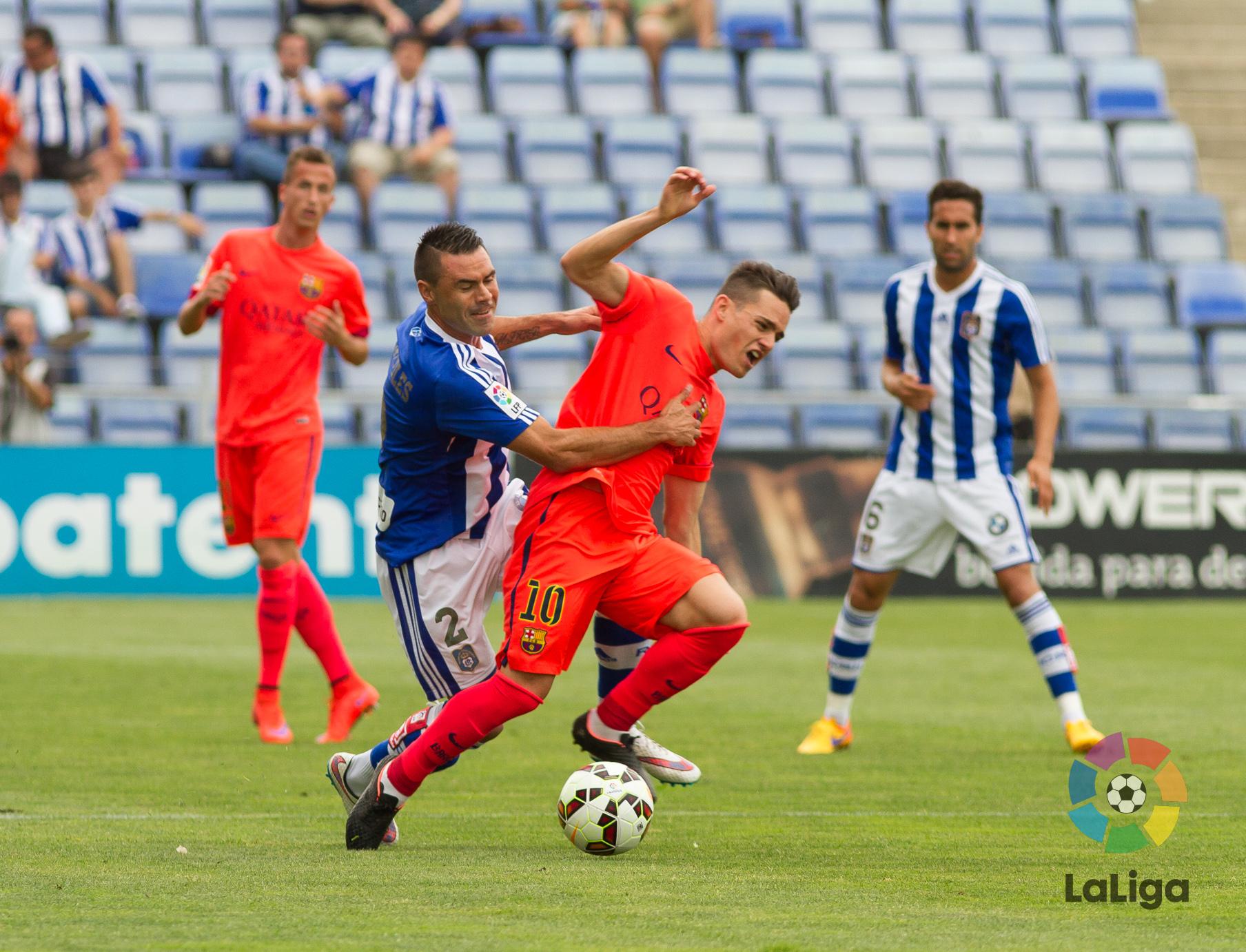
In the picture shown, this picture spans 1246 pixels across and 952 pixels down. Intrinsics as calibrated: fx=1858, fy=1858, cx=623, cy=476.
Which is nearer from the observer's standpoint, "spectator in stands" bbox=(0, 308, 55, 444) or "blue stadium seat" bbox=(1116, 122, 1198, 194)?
"spectator in stands" bbox=(0, 308, 55, 444)

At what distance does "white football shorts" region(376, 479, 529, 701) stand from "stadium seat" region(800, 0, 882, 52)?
14765 millimetres

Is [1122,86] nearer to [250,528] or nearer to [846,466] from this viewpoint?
[846,466]

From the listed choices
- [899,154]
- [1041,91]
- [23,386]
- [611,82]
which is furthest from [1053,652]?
[1041,91]

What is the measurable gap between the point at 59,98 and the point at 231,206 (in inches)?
63.3

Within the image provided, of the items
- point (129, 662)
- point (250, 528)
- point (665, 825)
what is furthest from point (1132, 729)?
point (129, 662)

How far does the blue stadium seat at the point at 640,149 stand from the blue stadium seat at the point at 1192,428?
16.3 feet

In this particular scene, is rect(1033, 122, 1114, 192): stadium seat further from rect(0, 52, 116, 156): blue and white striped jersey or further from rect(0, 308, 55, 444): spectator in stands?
rect(0, 308, 55, 444): spectator in stands

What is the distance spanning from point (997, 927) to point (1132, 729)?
4.08m

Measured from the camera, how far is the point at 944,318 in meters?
7.62

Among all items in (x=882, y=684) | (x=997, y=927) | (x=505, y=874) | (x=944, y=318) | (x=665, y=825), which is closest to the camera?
(x=997, y=927)

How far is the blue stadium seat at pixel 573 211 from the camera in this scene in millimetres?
16375

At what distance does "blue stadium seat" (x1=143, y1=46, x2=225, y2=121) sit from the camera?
17.0 meters

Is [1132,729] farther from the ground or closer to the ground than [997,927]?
closer to the ground

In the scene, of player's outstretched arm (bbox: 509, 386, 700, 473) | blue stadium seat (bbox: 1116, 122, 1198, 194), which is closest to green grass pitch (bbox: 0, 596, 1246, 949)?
player's outstretched arm (bbox: 509, 386, 700, 473)
